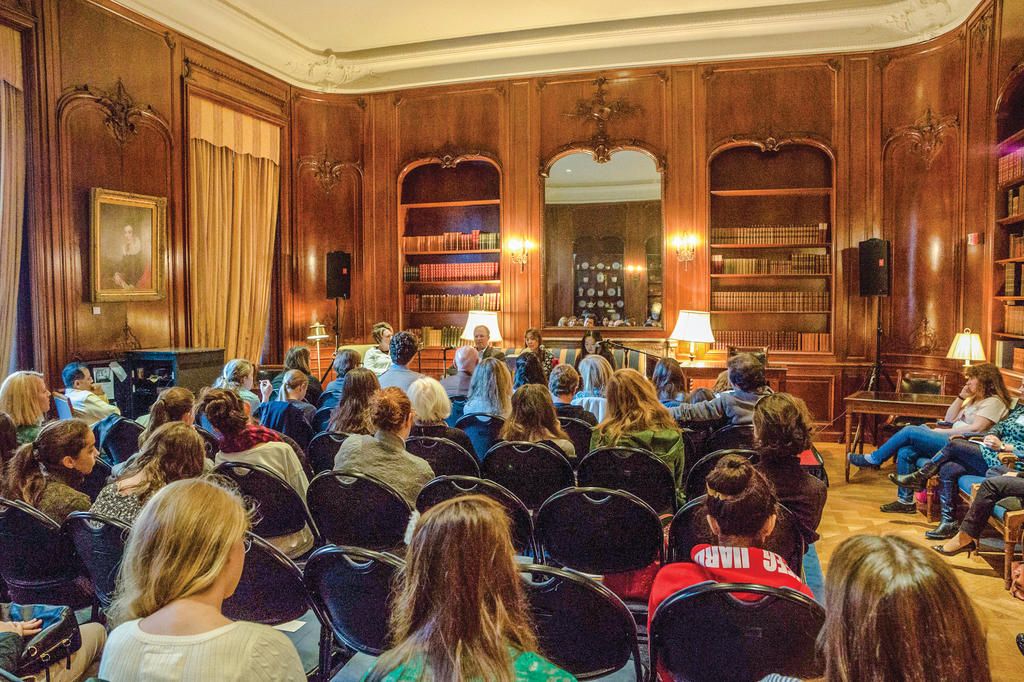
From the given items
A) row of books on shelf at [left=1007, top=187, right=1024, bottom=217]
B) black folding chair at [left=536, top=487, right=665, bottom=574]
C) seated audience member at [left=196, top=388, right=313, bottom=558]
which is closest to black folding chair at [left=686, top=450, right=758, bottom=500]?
black folding chair at [left=536, top=487, right=665, bottom=574]

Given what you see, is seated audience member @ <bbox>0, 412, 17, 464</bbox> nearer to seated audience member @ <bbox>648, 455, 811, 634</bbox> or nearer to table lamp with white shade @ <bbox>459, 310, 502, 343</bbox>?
seated audience member @ <bbox>648, 455, 811, 634</bbox>

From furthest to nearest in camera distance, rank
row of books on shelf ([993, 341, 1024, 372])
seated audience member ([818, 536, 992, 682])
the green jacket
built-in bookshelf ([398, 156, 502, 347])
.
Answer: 1. built-in bookshelf ([398, 156, 502, 347])
2. row of books on shelf ([993, 341, 1024, 372])
3. the green jacket
4. seated audience member ([818, 536, 992, 682])

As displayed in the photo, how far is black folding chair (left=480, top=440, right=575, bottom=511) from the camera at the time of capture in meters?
3.29

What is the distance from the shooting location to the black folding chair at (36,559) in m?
2.42

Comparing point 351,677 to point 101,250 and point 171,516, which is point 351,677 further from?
point 101,250

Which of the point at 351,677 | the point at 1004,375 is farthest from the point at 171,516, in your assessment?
the point at 1004,375

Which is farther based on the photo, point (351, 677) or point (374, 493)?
point (374, 493)

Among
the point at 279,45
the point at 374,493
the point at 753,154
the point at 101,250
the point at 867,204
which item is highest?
the point at 279,45

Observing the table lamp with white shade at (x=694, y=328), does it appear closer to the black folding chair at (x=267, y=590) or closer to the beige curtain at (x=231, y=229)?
the beige curtain at (x=231, y=229)

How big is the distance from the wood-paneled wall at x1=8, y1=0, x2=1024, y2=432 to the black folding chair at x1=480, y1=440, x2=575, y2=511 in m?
4.61

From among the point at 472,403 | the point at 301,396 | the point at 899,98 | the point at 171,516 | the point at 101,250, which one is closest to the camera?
the point at 171,516

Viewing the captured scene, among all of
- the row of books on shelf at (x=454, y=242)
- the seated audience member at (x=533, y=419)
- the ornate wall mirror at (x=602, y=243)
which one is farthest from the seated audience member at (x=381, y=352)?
the seated audience member at (x=533, y=419)

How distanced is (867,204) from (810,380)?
204 centimetres

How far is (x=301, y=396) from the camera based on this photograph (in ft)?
15.7
